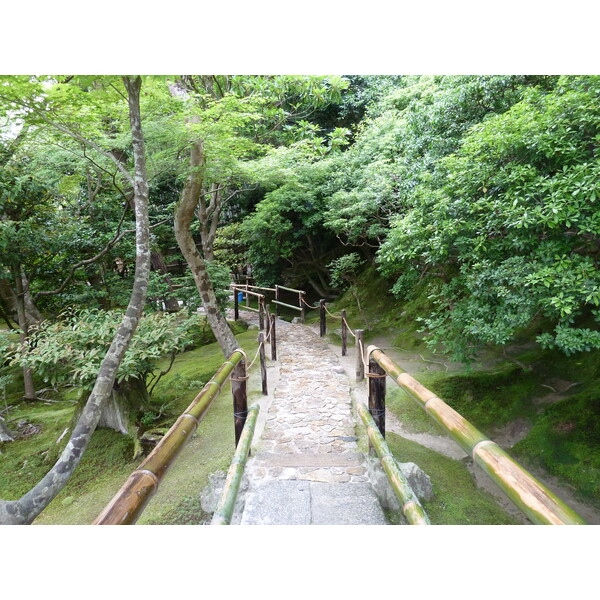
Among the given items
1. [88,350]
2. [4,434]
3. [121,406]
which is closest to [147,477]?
[88,350]

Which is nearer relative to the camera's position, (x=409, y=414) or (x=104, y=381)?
(x=104, y=381)

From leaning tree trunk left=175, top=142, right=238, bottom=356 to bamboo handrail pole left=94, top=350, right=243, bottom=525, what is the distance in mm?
3644

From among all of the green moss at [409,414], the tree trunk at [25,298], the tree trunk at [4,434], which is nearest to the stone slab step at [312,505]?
the green moss at [409,414]

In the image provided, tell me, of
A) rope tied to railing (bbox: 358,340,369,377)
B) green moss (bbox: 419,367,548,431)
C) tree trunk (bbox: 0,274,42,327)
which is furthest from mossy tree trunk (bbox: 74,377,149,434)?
green moss (bbox: 419,367,548,431)

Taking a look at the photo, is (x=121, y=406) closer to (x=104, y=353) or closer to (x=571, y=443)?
(x=104, y=353)

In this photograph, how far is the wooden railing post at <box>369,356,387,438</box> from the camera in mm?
2293

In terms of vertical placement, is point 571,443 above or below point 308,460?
below

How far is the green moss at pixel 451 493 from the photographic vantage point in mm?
2346

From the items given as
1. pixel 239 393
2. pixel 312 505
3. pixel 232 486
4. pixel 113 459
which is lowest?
pixel 113 459

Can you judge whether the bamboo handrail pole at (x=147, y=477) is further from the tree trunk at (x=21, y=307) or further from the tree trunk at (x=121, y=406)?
the tree trunk at (x=21, y=307)

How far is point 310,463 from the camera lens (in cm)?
247

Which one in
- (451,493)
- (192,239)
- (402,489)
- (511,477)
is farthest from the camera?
(192,239)

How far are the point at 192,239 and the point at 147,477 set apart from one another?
14.4 ft

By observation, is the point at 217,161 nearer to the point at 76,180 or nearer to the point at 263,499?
the point at 76,180
